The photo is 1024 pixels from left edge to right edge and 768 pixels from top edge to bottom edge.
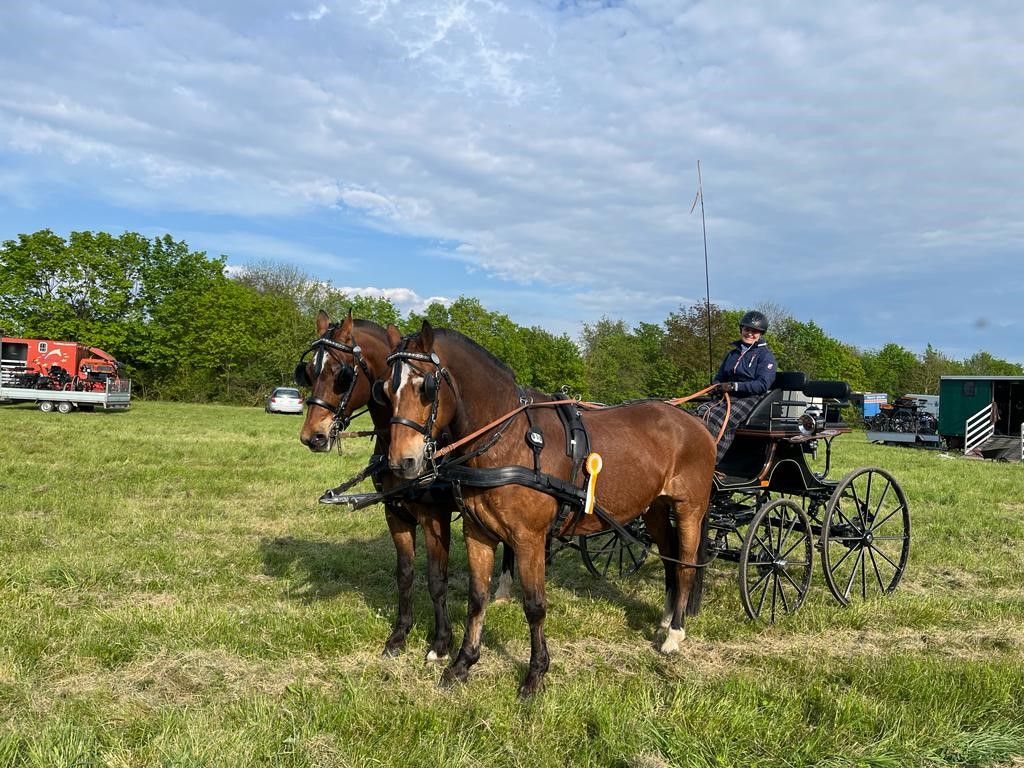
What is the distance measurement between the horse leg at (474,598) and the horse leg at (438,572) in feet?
1.05

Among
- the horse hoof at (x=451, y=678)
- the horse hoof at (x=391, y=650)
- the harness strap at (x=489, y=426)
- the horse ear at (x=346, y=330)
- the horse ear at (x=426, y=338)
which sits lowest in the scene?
the horse hoof at (x=391, y=650)

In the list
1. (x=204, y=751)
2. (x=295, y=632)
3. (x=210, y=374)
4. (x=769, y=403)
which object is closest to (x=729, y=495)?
(x=769, y=403)

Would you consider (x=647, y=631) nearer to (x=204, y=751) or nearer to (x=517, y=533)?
(x=517, y=533)

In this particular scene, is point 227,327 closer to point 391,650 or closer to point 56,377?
point 56,377

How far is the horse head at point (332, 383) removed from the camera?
477cm

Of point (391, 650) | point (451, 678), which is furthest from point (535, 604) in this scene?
point (391, 650)

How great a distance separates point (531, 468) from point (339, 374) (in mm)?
1618

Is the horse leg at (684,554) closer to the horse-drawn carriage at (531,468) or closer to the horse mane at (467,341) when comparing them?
the horse-drawn carriage at (531,468)

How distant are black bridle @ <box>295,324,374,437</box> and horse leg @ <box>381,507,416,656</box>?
87 cm

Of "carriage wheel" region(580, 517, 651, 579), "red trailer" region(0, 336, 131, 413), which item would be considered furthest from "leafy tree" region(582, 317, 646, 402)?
"carriage wheel" region(580, 517, 651, 579)

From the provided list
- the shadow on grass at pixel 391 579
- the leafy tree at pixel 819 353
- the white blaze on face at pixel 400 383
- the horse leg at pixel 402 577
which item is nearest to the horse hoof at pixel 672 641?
the shadow on grass at pixel 391 579

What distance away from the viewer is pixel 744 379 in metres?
6.39

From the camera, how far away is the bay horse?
482cm

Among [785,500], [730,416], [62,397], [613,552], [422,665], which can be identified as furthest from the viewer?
[62,397]
